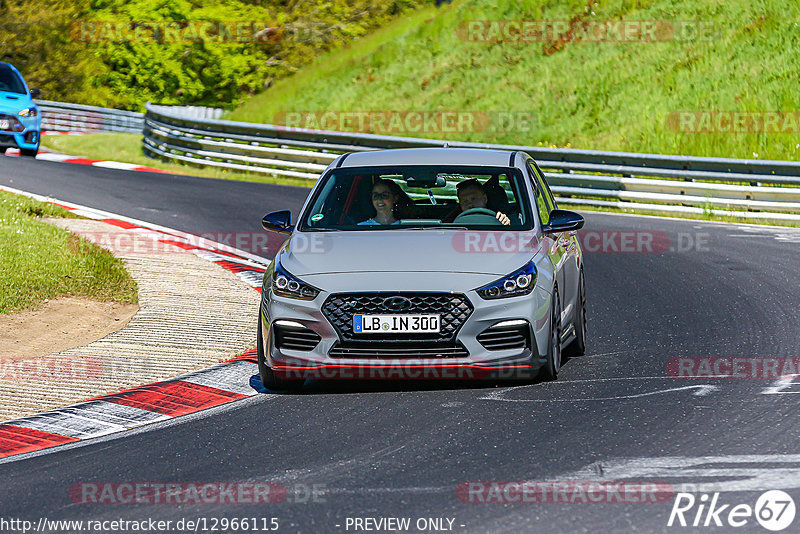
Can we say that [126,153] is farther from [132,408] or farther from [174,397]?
[132,408]

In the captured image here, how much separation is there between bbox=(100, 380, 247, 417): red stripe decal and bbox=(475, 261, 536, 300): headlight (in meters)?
1.77

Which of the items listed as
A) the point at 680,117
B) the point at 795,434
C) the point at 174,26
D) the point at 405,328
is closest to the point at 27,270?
the point at 405,328

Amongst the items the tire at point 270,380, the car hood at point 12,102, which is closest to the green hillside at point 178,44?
the car hood at point 12,102

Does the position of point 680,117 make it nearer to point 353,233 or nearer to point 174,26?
point 353,233

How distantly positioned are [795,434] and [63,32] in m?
52.3

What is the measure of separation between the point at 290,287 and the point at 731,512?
3604 mm

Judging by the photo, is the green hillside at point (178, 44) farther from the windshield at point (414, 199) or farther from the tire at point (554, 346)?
the tire at point (554, 346)

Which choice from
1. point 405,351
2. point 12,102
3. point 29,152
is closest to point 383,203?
point 405,351

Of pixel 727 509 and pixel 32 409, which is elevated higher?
pixel 727 509

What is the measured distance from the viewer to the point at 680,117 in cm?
2794

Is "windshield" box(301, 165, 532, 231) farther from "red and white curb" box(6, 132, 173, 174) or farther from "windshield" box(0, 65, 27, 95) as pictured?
"windshield" box(0, 65, 27, 95)

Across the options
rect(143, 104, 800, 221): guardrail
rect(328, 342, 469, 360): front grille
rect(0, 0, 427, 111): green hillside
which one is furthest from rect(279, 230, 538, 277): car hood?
rect(0, 0, 427, 111): green hillside

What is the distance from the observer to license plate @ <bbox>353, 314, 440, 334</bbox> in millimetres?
7797

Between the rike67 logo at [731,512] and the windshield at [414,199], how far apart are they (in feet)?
12.0
